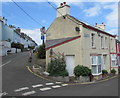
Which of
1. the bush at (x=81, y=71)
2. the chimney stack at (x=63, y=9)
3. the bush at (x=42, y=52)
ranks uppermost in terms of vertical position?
the chimney stack at (x=63, y=9)

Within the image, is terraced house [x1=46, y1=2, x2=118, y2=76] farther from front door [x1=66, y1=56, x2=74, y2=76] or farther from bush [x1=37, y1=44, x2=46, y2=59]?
bush [x1=37, y1=44, x2=46, y2=59]

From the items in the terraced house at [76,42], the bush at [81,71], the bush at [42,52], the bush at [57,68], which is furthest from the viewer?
the bush at [42,52]

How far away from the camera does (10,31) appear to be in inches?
1668

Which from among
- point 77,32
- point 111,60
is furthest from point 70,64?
point 111,60

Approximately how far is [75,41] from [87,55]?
7.29 feet

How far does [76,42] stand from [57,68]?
147 inches

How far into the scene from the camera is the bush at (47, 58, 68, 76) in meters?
13.1

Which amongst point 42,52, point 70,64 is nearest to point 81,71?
point 70,64

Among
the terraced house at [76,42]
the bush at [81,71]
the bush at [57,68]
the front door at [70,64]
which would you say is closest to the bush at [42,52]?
the terraced house at [76,42]

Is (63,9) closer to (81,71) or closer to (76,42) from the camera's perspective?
(76,42)

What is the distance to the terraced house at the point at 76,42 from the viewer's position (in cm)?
1500

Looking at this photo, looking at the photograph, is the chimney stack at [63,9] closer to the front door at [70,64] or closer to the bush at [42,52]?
the bush at [42,52]

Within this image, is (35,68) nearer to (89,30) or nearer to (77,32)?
(77,32)

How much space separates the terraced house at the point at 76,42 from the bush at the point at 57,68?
1216 millimetres
